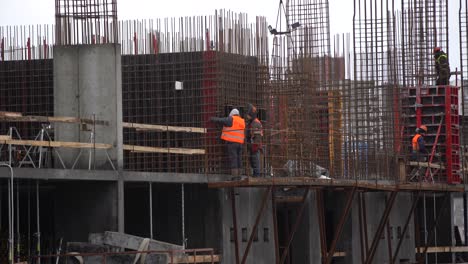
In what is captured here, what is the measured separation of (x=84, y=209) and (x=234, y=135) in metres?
4.15

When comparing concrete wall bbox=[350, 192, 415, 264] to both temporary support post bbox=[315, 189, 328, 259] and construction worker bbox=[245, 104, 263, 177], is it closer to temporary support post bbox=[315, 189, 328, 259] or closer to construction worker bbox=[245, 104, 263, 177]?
temporary support post bbox=[315, 189, 328, 259]

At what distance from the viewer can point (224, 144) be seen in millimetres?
35531

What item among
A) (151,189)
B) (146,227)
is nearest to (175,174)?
(151,189)

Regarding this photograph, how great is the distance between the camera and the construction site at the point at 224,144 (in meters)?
32.0

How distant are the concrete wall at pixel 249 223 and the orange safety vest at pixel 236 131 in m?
1.56

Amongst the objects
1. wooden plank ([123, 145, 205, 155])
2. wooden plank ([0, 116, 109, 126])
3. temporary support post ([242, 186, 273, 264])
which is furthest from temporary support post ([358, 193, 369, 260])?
wooden plank ([0, 116, 109, 126])

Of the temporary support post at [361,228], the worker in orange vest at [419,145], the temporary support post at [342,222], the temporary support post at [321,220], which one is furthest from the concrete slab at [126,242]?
the worker in orange vest at [419,145]

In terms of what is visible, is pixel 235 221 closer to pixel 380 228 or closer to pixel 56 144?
pixel 56 144

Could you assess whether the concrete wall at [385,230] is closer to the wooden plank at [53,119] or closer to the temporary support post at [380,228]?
the temporary support post at [380,228]

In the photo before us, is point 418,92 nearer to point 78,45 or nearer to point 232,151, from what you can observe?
point 232,151

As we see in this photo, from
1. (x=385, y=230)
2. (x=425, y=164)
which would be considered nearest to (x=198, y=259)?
(x=385, y=230)

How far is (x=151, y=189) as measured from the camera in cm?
3366

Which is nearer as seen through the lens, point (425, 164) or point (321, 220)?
point (321, 220)

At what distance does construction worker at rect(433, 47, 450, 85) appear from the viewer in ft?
149
